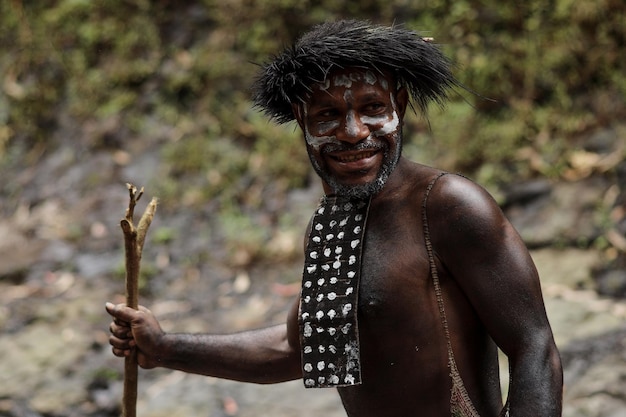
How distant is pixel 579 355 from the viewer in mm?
4441

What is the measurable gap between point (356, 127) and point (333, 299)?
0.46 m

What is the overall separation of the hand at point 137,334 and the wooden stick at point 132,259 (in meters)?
0.02

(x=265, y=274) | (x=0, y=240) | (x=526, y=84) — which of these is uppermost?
(x=526, y=84)

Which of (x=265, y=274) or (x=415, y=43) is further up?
(x=265, y=274)

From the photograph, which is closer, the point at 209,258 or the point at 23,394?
the point at 23,394

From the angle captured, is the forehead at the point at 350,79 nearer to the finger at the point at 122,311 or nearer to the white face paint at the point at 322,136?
the white face paint at the point at 322,136

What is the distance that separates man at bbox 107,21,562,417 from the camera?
2260 mm

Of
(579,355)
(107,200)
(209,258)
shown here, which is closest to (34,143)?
(107,200)

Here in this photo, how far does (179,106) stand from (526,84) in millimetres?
2662

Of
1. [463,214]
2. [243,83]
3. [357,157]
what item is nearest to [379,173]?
[357,157]

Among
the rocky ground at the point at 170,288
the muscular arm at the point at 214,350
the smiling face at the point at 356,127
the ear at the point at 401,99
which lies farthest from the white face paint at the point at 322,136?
the rocky ground at the point at 170,288

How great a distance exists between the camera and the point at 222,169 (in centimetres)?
671

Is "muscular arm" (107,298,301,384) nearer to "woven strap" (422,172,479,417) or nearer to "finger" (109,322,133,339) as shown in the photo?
"finger" (109,322,133,339)

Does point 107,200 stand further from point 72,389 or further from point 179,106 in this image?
point 72,389
